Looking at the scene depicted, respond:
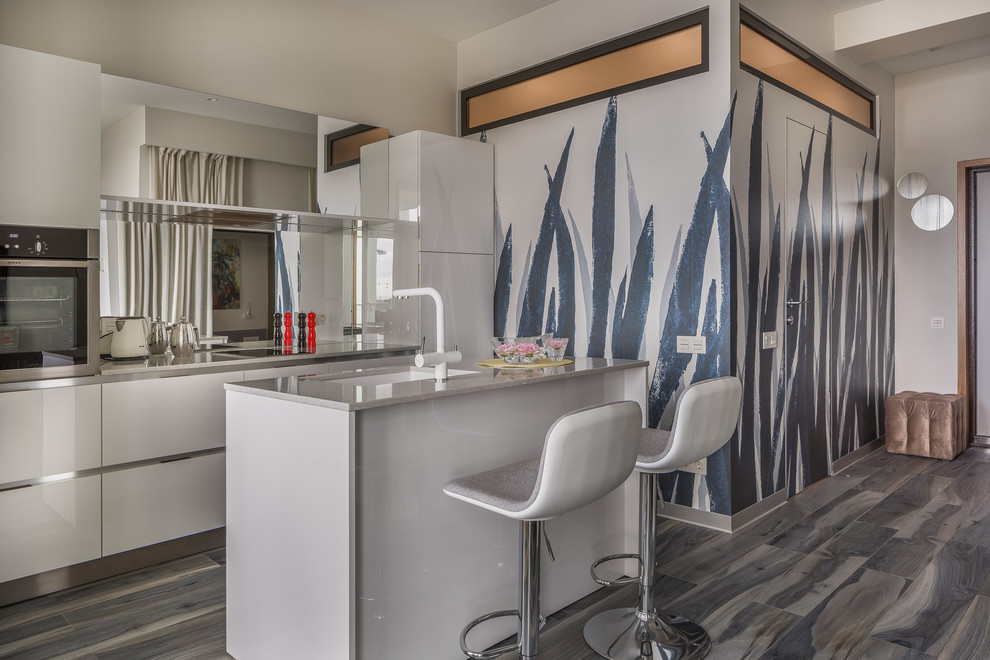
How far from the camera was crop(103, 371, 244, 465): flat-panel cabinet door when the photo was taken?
2.92 metres

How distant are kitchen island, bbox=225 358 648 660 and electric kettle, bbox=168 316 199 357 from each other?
1.40 meters

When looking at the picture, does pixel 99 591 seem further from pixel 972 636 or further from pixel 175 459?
pixel 972 636

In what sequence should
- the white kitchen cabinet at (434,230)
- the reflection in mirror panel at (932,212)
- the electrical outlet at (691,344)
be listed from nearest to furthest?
the electrical outlet at (691,344), the white kitchen cabinet at (434,230), the reflection in mirror panel at (932,212)

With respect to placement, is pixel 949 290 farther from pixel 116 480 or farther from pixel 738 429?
pixel 116 480

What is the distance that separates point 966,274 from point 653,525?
425cm

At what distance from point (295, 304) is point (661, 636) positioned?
2.86 m

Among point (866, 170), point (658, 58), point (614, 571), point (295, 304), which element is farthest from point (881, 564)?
point (295, 304)

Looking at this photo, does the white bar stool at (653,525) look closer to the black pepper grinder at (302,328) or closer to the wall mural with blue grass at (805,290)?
the wall mural with blue grass at (805,290)

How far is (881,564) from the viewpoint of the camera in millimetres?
3104

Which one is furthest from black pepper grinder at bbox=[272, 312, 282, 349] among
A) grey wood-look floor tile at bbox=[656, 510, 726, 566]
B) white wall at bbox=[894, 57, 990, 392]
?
white wall at bbox=[894, 57, 990, 392]

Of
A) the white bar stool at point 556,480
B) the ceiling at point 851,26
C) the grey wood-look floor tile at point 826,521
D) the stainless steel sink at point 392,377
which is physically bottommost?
the grey wood-look floor tile at point 826,521

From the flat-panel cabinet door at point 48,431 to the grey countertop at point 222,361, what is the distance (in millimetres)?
37

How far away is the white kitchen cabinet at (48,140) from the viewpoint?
2.62 m

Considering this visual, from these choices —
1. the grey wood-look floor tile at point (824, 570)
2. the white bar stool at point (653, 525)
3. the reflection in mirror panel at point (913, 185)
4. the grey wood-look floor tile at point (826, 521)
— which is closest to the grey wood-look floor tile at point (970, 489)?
the grey wood-look floor tile at point (826, 521)
